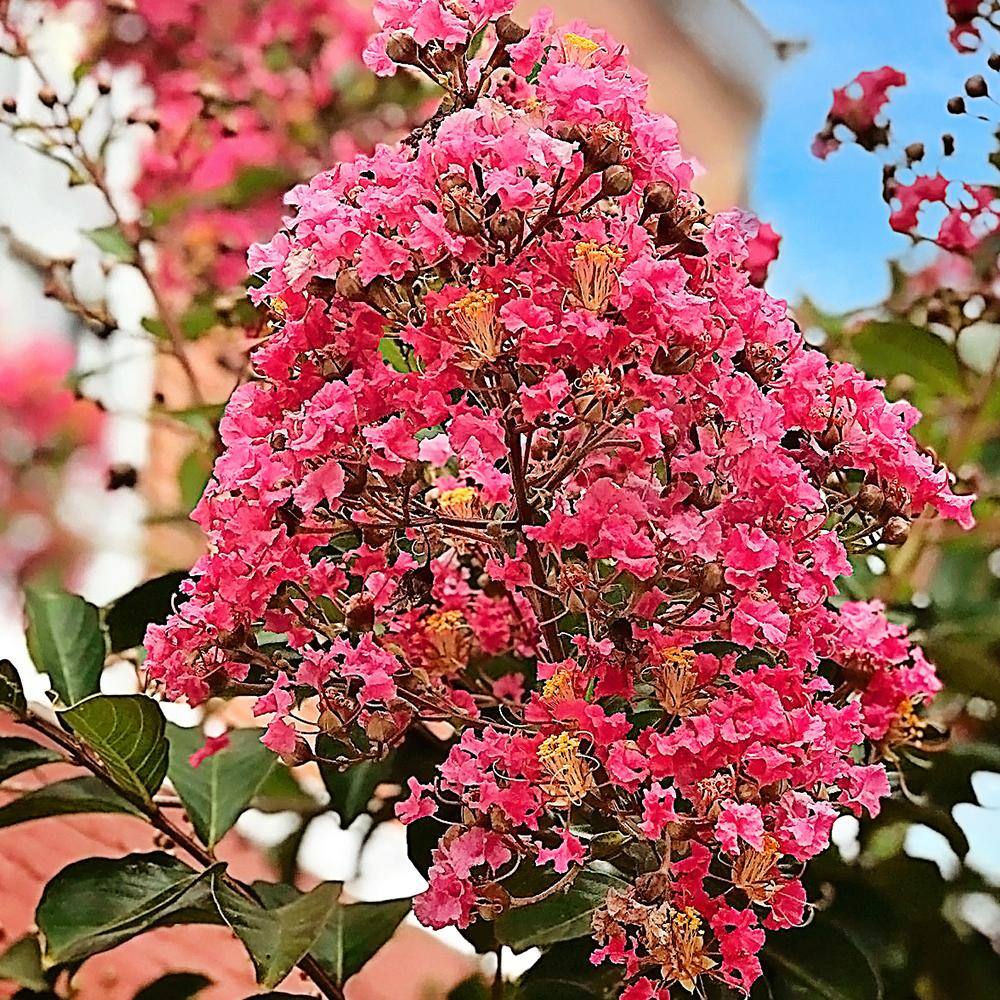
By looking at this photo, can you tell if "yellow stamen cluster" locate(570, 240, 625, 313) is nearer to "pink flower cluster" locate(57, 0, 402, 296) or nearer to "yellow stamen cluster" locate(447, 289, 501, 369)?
"yellow stamen cluster" locate(447, 289, 501, 369)

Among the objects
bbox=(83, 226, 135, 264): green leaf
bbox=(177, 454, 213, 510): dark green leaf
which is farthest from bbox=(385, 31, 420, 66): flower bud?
bbox=(177, 454, 213, 510): dark green leaf

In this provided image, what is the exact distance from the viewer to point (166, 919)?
64 centimetres

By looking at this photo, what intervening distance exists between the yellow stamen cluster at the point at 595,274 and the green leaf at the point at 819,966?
35 centimetres

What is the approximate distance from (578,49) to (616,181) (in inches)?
2.8

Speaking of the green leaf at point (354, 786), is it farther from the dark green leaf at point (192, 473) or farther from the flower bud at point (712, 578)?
the dark green leaf at point (192, 473)

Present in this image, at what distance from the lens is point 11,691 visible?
0.59 metres

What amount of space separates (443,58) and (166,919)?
41 centimetres

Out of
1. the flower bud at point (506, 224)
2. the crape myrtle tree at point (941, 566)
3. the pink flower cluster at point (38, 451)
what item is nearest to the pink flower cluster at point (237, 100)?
the pink flower cluster at point (38, 451)

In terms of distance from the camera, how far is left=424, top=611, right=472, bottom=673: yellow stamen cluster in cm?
59

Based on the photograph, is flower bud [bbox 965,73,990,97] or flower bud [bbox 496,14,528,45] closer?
flower bud [bbox 496,14,528,45]

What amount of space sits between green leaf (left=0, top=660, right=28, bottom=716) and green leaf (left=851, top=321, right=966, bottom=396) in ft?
1.93

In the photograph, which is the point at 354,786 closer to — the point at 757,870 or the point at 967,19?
the point at 757,870

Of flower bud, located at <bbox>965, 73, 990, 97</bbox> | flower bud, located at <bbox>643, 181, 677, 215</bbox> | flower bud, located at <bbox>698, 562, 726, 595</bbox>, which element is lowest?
flower bud, located at <bbox>698, 562, 726, 595</bbox>

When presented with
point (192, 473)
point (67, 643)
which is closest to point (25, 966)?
point (67, 643)
